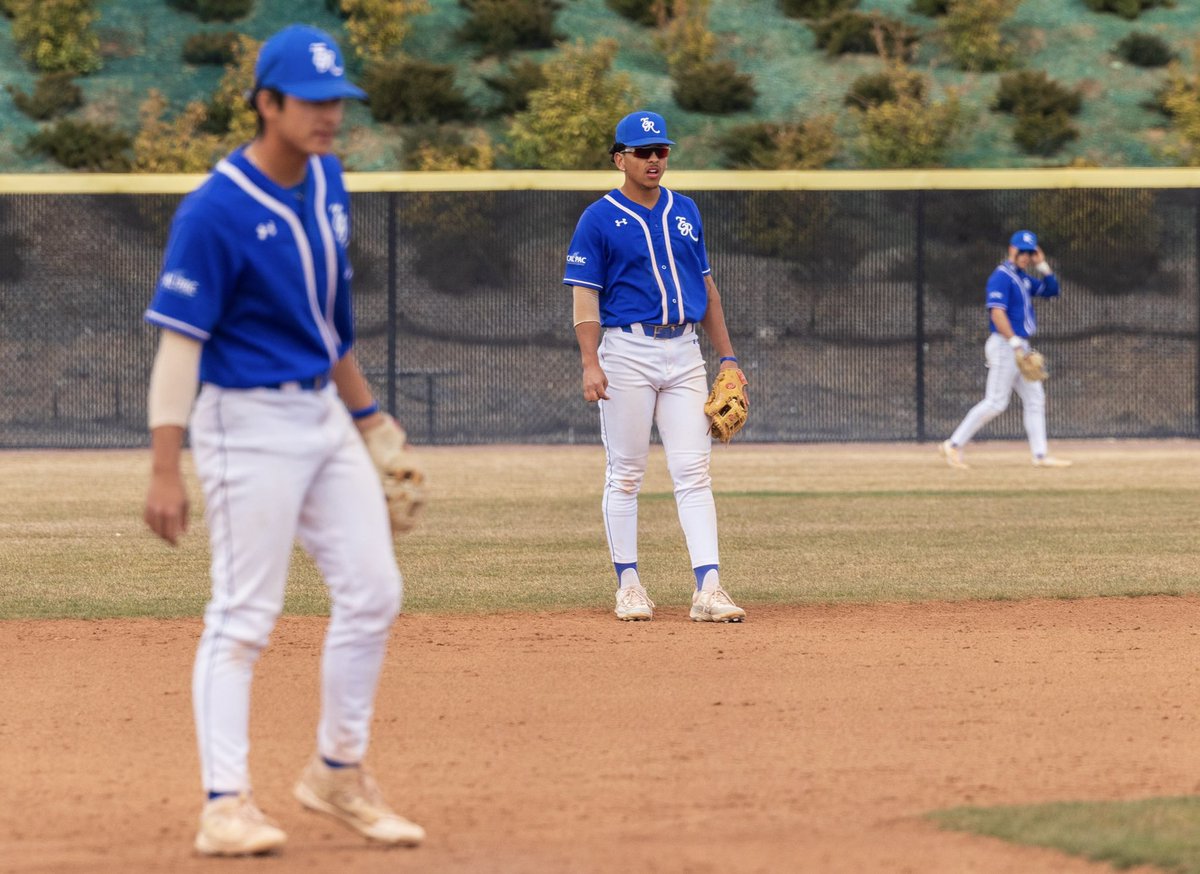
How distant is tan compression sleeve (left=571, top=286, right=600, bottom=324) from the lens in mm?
7480

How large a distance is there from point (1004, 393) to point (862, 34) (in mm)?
26374

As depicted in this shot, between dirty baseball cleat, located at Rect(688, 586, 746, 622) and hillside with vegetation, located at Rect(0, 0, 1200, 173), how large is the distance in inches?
962

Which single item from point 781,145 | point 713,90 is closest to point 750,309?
point 781,145

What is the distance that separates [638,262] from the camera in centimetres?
740

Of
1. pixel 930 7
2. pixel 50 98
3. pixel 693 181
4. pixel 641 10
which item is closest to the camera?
pixel 693 181


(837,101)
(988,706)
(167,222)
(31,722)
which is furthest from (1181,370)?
(837,101)

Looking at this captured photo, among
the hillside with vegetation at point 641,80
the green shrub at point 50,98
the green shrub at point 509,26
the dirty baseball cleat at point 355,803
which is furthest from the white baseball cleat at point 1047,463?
the green shrub at point 50,98

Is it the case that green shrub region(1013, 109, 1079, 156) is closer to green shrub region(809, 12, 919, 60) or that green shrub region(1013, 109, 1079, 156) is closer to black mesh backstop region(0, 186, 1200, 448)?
green shrub region(809, 12, 919, 60)

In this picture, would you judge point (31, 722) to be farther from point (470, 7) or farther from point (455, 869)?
point (470, 7)

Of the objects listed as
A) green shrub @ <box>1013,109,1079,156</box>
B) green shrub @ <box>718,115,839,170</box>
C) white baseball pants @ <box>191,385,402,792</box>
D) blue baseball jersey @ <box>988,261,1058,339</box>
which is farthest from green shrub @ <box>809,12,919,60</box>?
white baseball pants @ <box>191,385,402,792</box>

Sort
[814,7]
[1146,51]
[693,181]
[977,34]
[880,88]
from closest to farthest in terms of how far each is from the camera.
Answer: [693,181], [880,88], [977,34], [1146,51], [814,7]

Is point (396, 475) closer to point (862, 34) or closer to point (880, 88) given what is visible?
point (880, 88)

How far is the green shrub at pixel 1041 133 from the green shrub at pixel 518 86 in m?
10.1

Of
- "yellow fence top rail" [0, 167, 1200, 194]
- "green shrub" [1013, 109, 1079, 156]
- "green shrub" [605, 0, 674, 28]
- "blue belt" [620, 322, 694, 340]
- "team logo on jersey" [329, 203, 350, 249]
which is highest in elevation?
"green shrub" [605, 0, 674, 28]
